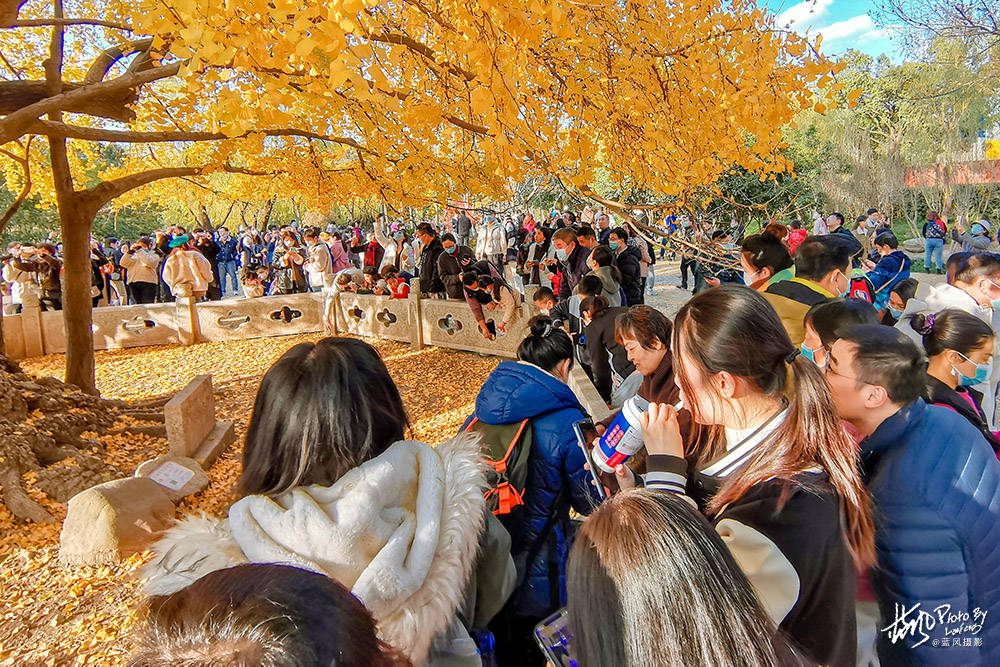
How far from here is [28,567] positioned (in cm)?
390

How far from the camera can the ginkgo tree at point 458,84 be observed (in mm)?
2799

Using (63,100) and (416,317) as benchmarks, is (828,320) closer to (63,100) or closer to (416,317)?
(63,100)

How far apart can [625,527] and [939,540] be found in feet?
4.16

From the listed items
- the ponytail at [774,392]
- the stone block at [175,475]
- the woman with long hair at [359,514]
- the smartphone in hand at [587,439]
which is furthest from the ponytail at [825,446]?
the stone block at [175,475]

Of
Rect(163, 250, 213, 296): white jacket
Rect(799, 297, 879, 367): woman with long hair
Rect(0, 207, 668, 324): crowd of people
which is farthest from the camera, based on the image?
Rect(163, 250, 213, 296): white jacket

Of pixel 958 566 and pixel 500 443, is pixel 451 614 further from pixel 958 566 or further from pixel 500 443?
pixel 958 566

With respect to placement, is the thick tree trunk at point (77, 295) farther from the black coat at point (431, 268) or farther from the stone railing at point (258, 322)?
the black coat at point (431, 268)

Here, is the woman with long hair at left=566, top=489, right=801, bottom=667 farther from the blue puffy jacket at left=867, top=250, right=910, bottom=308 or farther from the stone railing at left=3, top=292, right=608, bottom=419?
the stone railing at left=3, top=292, right=608, bottom=419

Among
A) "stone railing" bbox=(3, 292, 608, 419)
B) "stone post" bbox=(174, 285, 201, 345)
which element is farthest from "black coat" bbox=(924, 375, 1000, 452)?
"stone post" bbox=(174, 285, 201, 345)

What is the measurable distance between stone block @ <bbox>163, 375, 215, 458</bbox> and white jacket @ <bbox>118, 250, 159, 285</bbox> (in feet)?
29.7

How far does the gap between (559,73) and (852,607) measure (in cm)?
394

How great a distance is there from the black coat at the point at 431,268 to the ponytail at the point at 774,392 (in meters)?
9.03

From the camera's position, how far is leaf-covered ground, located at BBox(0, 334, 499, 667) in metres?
3.31

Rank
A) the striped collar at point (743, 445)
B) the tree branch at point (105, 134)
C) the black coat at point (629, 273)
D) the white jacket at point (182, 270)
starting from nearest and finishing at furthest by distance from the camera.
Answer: the striped collar at point (743, 445) → the tree branch at point (105, 134) → the black coat at point (629, 273) → the white jacket at point (182, 270)
